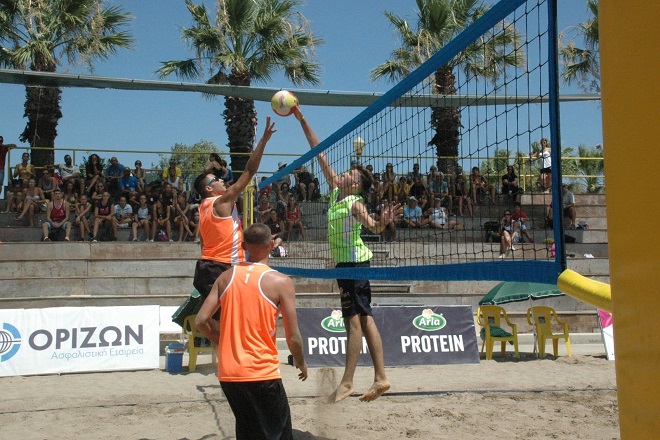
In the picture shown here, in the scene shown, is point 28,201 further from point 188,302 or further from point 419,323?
point 419,323

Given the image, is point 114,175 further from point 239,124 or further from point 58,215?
point 239,124

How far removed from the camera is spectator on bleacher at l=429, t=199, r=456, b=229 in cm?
529

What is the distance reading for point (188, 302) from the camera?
9445mm

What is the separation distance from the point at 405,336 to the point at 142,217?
7700 mm

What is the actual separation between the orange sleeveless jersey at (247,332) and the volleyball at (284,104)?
249 cm

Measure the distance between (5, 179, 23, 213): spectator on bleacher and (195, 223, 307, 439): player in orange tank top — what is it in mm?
12813

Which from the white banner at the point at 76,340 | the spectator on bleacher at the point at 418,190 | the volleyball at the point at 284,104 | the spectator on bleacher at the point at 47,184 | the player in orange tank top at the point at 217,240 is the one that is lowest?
the white banner at the point at 76,340

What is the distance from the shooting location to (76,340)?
912 centimetres

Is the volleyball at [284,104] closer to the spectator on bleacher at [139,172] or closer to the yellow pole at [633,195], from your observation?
the yellow pole at [633,195]

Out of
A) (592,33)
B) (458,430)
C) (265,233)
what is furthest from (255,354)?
(592,33)

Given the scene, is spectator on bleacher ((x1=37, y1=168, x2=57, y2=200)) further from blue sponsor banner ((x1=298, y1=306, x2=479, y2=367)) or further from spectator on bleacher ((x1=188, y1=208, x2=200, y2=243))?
blue sponsor banner ((x1=298, y1=306, x2=479, y2=367))

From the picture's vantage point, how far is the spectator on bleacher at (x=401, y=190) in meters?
6.31

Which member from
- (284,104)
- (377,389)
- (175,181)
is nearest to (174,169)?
(175,181)

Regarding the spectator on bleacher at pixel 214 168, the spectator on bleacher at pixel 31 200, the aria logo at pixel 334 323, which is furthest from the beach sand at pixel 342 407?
the spectator on bleacher at pixel 31 200
